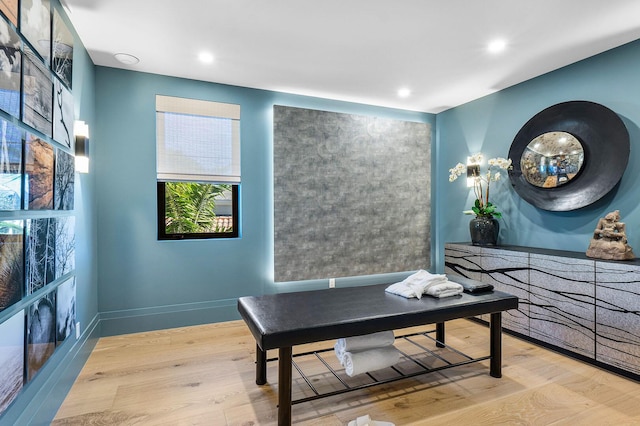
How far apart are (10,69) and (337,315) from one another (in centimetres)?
192

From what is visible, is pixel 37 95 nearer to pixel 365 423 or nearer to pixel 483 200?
pixel 365 423

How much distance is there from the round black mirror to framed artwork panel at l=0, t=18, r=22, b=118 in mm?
3838

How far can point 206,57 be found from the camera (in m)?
2.91

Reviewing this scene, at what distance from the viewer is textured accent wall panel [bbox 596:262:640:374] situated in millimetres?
2270

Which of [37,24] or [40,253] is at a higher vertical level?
[37,24]

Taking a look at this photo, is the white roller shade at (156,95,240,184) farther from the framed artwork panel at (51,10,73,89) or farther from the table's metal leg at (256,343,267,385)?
the table's metal leg at (256,343,267,385)

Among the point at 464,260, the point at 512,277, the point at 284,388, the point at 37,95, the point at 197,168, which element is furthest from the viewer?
the point at 464,260

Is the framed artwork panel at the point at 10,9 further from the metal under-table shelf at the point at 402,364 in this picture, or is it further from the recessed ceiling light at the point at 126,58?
the metal under-table shelf at the point at 402,364

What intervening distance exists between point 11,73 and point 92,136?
1.76 meters

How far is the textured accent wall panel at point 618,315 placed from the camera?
2.27 meters

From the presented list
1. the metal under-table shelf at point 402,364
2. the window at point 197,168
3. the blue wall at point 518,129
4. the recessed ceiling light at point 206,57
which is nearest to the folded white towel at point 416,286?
the metal under-table shelf at point 402,364

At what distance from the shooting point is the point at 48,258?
1819mm

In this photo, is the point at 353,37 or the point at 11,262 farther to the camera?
the point at 353,37

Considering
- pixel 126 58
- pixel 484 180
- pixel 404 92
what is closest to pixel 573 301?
pixel 484 180
